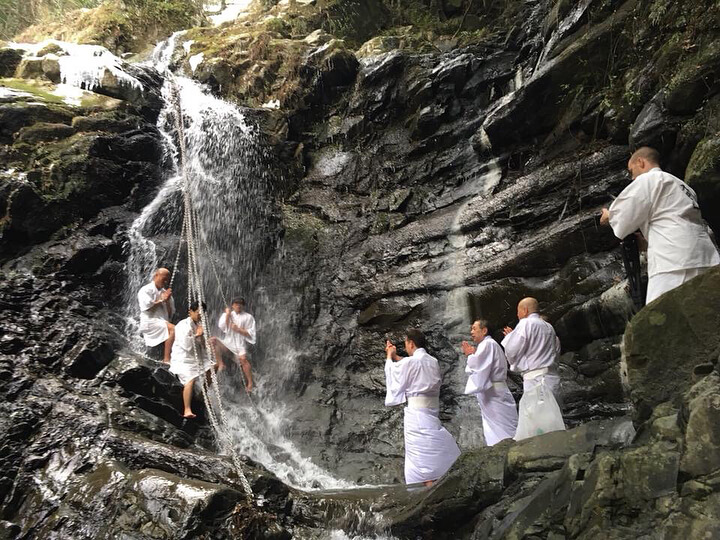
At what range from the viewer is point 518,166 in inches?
432

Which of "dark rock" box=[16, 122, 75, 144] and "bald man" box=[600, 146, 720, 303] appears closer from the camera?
"bald man" box=[600, 146, 720, 303]

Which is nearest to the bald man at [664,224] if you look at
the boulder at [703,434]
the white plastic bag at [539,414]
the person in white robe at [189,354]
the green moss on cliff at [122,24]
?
the boulder at [703,434]

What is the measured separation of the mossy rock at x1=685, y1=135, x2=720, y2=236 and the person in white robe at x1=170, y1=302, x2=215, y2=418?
7.10 m

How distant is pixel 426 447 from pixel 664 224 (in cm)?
400

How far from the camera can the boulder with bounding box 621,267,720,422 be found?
292 cm

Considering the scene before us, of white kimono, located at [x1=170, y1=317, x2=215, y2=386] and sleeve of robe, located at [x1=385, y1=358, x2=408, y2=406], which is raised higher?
sleeve of robe, located at [x1=385, y1=358, x2=408, y2=406]

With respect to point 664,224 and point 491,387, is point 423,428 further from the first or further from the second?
point 664,224

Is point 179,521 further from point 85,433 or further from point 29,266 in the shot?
point 29,266

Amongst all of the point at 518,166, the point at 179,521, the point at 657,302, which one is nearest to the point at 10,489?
the point at 179,521

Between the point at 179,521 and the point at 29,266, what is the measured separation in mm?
6523

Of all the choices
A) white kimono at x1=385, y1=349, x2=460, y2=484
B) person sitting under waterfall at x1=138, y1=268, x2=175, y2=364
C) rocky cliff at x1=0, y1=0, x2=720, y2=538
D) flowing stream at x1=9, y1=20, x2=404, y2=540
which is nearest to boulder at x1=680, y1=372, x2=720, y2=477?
rocky cliff at x1=0, y1=0, x2=720, y2=538

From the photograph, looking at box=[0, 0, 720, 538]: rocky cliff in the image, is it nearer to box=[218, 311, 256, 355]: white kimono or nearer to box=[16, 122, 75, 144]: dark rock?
box=[16, 122, 75, 144]: dark rock

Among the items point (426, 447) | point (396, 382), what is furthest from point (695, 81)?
point (426, 447)

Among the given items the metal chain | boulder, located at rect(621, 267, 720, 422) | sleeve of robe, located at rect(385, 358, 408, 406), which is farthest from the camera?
sleeve of robe, located at rect(385, 358, 408, 406)
